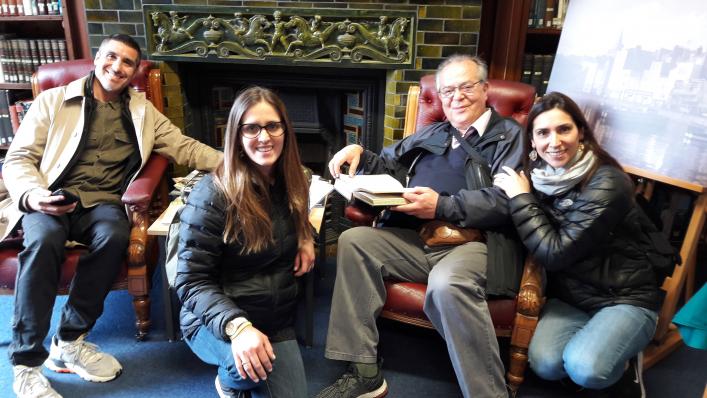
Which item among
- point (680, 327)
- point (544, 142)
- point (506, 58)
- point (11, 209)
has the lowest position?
point (680, 327)

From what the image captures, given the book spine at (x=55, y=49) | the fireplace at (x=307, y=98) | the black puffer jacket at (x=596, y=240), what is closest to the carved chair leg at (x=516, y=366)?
the black puffer jacket at (x=596, y=240)

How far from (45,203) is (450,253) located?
142 centimetres

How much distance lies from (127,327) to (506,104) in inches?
73.0

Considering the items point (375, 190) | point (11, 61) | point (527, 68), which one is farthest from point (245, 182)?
point (11, 61)

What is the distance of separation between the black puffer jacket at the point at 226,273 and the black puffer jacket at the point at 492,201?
58 cm

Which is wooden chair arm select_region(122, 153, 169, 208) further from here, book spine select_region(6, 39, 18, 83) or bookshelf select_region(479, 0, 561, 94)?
bookshelf select_region(479, 0, 561, 94)

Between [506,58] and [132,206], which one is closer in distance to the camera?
[132,206]

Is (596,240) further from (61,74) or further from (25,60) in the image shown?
(25,60)

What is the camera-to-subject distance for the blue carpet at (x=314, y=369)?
1775 mm

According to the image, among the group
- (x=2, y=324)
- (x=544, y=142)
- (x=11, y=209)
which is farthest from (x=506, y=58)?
(x=2, y=324)

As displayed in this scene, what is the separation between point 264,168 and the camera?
1450mm

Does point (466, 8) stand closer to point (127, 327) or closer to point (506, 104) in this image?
point (506, 104)

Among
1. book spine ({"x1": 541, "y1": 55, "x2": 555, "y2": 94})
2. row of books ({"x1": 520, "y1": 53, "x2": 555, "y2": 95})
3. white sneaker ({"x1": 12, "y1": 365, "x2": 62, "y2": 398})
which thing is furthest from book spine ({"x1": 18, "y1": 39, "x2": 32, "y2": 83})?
book spine ({"x1": 541, "y1": 55, "x2": 555, "y2": 94})

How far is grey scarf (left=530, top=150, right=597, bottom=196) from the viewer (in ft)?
5.03
